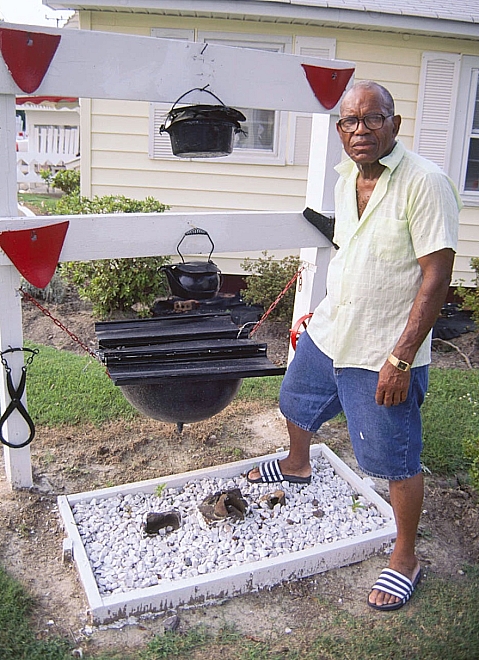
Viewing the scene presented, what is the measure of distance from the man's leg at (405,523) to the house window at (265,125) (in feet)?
16.8

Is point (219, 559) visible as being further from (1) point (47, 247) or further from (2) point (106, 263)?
(2) point (106, 263)

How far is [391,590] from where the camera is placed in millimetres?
2664

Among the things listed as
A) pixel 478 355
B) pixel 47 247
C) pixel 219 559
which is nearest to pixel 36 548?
pixel 219 559

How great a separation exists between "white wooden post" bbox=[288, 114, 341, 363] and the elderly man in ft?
2.43

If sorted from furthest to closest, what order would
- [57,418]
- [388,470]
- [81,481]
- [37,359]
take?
Answer: [37,359]
[57,418]
[81,481]
[388,470]

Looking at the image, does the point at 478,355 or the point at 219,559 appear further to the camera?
the point at 478,355

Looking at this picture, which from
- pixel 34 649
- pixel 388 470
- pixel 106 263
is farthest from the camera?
pixel 106 263

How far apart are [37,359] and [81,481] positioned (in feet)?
6.82

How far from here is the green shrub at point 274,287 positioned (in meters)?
6.36

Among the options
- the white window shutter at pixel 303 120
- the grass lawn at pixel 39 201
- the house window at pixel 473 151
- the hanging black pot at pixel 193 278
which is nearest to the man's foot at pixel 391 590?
the hanging black pot at pixel 193 278

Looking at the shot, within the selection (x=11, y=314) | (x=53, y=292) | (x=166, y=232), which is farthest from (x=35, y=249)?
(x=53, y=292)

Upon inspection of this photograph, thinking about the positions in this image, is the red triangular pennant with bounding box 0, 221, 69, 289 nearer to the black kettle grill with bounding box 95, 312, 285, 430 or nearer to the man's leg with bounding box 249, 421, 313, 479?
the black kettle grill with bounding box 95, 312, 285, 430

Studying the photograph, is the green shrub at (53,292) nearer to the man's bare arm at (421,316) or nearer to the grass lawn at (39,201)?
the grass lawn at (39,201)

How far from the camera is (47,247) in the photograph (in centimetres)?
288
